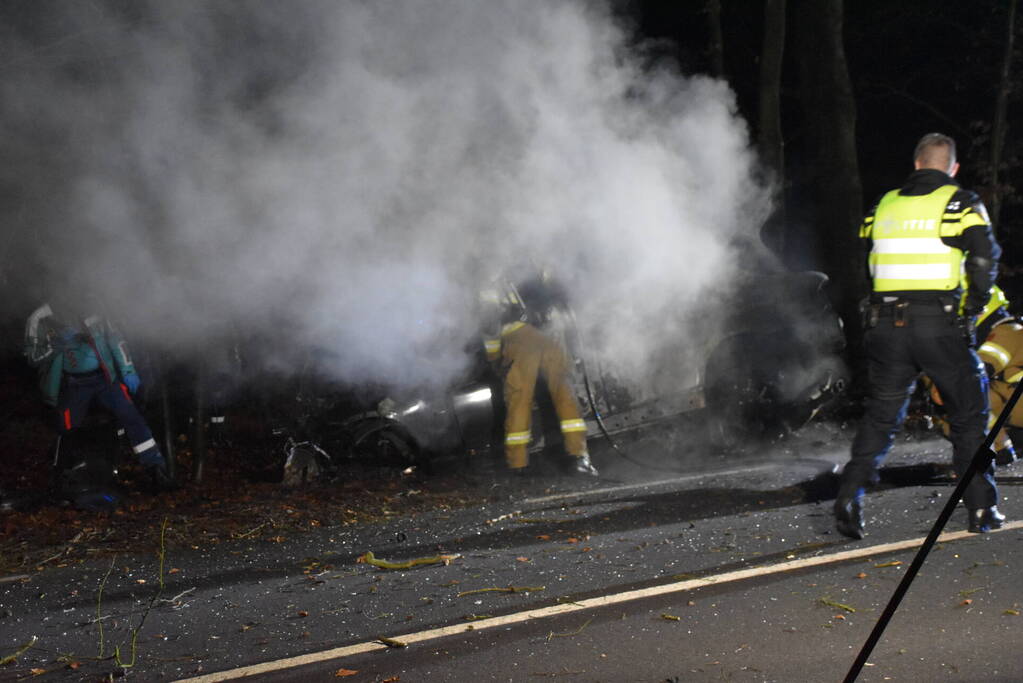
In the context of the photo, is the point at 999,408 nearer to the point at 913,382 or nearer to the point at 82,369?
the point at 913,382

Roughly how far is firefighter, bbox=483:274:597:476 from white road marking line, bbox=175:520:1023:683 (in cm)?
292

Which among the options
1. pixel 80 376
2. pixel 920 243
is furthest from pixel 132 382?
pixel 920 243

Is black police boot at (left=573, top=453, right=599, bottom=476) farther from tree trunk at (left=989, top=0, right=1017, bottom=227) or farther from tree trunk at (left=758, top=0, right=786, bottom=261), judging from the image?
tree trunk at (left=989, top=0, right=1017, bottom=227)

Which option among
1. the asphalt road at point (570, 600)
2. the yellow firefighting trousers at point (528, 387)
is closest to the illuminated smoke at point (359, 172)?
the yellow firefighting trousers at point (528, 387)

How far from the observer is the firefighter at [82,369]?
777 centimetres

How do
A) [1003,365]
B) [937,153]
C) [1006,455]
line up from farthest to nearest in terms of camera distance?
[1006,455], [1003,365], [937,153]

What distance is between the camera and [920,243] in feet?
17.7

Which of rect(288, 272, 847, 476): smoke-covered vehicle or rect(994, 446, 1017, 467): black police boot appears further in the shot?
rect(288, 272, 847, 476): smoke-covered vehicle

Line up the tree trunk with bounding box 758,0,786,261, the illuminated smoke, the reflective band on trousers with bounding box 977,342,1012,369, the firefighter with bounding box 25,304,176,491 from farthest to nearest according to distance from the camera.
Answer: the tree trunk with bounding box 758,0,786,261 < the firefighter with bounding box 25,304,176,491 < the reflective band on trousers with bounding box 977,342,1012,369 < the illuminated smoke

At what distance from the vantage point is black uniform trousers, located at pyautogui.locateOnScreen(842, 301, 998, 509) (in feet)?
17.5

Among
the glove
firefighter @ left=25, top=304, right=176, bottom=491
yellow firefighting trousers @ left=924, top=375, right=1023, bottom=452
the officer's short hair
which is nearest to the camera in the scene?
the officer's short hair

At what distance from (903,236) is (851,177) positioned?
284 inches

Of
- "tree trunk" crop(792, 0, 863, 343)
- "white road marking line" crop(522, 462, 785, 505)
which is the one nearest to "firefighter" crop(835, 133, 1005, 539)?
"white road marking line" crop(522, 462, 785, 505)

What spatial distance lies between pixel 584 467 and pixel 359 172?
2772mm
